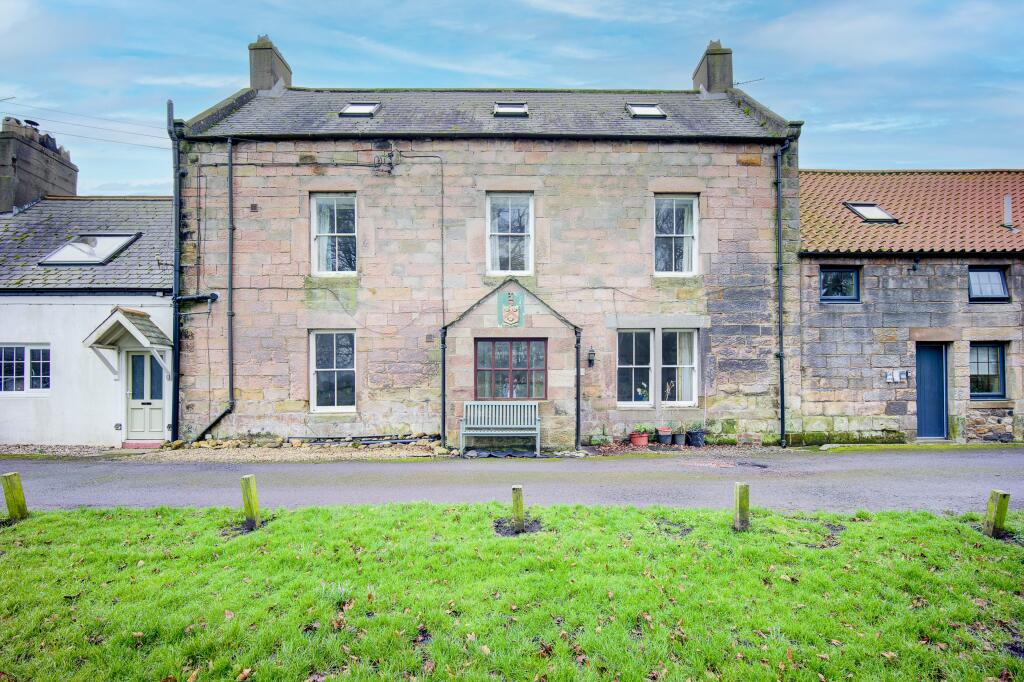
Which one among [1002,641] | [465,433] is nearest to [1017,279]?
[1002,641]

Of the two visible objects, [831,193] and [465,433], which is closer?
[465,433]

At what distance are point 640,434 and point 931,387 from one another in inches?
316

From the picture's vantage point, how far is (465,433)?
41.0ft

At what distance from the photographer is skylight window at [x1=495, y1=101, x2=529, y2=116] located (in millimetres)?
14906

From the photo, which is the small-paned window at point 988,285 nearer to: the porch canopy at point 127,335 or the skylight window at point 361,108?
the skylight window at point 361,108

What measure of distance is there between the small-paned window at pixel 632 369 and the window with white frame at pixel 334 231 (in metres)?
7.44

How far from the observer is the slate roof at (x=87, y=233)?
13781mm

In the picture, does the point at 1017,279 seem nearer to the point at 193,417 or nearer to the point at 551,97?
the point at 551,97

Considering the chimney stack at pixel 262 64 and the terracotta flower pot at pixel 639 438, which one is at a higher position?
the chimney stack at pixel 262 64

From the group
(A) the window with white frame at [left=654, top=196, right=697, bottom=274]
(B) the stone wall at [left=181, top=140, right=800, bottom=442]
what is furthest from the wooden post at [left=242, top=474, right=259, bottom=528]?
(A) the window with white frame at [left=654, top=196, right=697, bottom=274]

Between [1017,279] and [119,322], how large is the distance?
905 inches

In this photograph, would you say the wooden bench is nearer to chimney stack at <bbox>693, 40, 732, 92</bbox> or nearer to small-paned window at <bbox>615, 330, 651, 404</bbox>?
small-paned window at <bbox>615, 330, 651, 404</bbox>

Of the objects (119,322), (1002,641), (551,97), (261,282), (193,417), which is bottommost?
(1002,641)

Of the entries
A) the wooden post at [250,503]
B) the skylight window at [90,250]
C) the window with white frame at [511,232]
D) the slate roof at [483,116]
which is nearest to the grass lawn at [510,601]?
the wooden post at [250,503]
